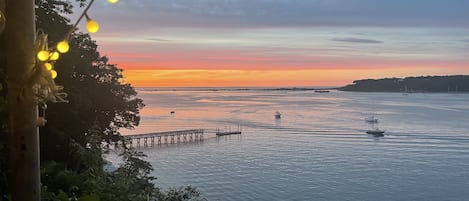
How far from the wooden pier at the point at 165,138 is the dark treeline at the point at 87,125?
3231 centimetres

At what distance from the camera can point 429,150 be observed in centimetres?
5194

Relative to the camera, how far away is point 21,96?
1.74m

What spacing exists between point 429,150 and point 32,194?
179 feet

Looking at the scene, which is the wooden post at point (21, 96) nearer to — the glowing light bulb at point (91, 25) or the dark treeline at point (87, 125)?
the glowing light bulb at point (91, 25)

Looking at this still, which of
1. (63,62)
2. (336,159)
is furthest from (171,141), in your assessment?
(63,62)

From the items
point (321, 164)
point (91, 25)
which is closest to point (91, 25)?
point (91, 25)

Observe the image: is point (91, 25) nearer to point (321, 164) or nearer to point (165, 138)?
point (321, 164)

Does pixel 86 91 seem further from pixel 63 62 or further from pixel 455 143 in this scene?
pixel 455 143

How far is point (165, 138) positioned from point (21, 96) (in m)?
54.9

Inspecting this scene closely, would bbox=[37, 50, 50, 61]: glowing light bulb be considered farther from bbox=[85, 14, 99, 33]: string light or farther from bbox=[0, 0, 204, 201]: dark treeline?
bbox=[0, 0, 204, 201]: dark treeline

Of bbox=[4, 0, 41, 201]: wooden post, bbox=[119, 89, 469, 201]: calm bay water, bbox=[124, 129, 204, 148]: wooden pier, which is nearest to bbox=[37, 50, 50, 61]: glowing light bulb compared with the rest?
bbox=[4, 0, 41, 201]: wooden post

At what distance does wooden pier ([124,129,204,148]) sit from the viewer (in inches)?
2100

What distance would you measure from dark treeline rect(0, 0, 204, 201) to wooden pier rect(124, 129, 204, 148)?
32.3m

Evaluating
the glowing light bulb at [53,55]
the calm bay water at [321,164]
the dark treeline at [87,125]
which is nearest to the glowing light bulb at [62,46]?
the glowing light bulb at [53,55]
